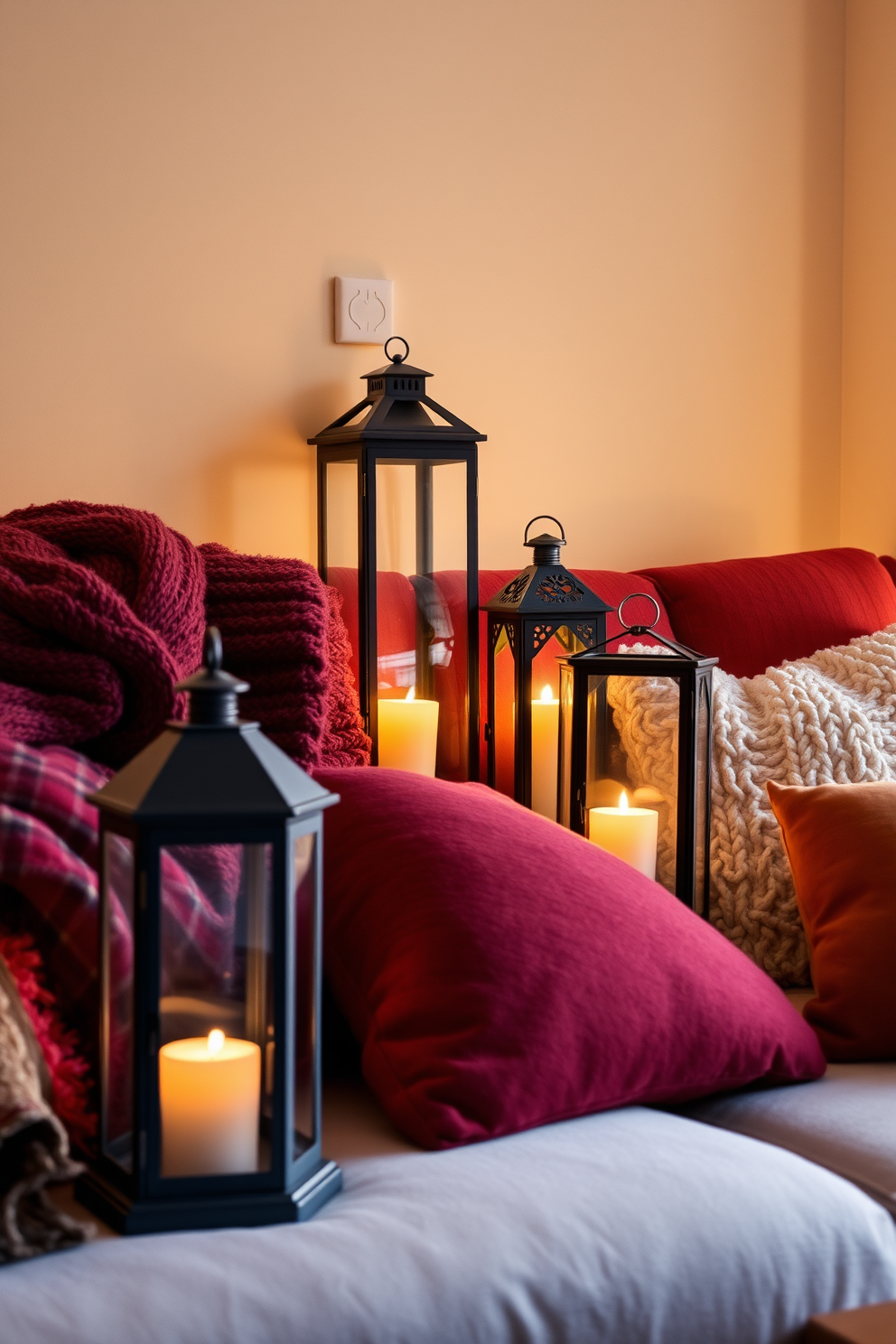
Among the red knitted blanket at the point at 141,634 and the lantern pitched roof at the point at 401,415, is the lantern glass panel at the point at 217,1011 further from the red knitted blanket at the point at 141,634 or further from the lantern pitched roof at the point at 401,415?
the lantern pitched roof at the point at 401,415

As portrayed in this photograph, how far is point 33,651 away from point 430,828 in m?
0.35

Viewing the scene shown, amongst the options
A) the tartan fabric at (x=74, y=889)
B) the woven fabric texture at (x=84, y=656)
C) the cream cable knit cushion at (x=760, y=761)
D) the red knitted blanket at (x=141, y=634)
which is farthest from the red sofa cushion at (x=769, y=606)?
the tartan fabric at (x=74, y=889)

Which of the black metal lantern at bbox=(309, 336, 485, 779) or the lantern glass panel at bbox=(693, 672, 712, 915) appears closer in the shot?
the lantern glass panel at bbox=(693, 672, 712, 915)

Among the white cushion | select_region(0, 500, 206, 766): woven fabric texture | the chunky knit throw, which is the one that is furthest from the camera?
select_region(0, 500, 206, 766): woven fabric texture

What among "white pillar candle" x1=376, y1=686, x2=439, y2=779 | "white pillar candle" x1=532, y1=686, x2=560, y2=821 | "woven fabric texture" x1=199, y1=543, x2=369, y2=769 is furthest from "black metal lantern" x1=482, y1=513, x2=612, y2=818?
"woven fabric texture" x1=199, y1=543, x2=369, y2=769

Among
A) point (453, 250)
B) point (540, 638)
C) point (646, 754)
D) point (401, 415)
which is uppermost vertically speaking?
point (453, 250)

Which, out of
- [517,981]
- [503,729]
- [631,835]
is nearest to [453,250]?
[503,729]

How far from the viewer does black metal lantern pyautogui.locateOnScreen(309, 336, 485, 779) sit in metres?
1.44

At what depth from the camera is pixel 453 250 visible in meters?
1.75

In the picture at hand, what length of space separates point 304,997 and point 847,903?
24.2 inches

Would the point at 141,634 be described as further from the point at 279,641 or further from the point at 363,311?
the point at 363,311

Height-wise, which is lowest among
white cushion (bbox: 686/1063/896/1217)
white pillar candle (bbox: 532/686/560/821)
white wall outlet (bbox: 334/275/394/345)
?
white cushion (bbox: 686/1063/896/1217)

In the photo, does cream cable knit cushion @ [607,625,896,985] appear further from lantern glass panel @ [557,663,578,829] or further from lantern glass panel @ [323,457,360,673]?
lantern glass panel @ [323,457,360,673]

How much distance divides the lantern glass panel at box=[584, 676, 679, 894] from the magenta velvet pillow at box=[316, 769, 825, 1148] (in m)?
0.34
